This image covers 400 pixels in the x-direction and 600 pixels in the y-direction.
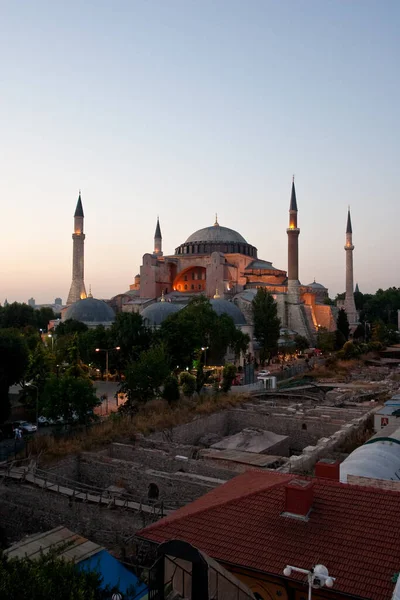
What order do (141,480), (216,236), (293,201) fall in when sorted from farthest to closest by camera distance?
(216,236)
(293,201)
(141,480)

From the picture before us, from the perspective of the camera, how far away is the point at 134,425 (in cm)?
1559

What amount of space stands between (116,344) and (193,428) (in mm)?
9827

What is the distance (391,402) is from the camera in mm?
16297

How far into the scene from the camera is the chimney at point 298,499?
662 centimetres

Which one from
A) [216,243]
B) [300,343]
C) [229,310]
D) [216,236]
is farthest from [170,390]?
[216,236]

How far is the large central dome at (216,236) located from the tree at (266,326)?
19.0 meters

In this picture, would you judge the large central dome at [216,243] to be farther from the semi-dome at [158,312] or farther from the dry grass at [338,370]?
the dry grass at [338,370]

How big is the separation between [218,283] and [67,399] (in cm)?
3180

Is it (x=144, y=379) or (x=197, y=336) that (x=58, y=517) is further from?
(x=197, y=336)

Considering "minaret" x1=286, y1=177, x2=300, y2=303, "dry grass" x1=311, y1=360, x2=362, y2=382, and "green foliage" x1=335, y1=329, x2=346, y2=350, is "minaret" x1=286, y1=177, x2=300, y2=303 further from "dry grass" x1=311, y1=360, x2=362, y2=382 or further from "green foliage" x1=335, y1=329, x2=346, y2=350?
"dry grass" x1=311, y1=360, x2=362, y2=382

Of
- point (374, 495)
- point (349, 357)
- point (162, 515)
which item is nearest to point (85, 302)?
point (349, 357)

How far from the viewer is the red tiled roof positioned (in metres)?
5.61

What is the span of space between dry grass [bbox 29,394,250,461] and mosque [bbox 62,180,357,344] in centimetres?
1899

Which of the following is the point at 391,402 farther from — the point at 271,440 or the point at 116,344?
the point at 116,344
